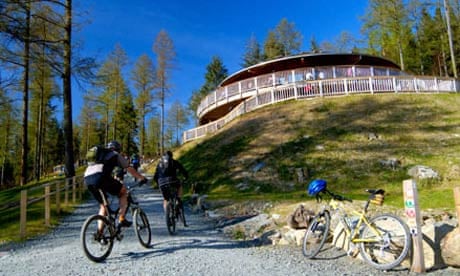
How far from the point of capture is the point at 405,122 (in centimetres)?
1447

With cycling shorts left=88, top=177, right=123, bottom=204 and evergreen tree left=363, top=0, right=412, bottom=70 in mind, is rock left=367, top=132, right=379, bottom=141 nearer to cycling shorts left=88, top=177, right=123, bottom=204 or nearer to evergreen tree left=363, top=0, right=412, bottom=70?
cycling shorts left=88, top=177, right=123, bottom=204

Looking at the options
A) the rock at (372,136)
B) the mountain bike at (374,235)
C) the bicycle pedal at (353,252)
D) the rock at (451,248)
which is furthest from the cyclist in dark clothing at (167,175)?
the rock at (372,136)

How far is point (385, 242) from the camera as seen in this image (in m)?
4.18

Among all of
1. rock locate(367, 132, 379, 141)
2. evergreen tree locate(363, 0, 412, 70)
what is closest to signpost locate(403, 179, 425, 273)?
rock locate(367, 132, 379, 141)

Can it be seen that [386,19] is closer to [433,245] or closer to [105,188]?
[433,245]

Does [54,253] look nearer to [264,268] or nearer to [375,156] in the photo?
[264,268]

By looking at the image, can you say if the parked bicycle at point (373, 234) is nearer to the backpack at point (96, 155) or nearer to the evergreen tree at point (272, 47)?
the backpack at point (96, 155)

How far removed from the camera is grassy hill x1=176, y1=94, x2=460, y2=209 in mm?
11148

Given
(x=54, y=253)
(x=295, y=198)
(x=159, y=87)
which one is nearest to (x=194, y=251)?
(x=54, y=253)

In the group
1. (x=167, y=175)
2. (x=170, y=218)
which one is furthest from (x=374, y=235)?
(x=167, y=175)

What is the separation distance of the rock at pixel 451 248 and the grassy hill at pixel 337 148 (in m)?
4.23

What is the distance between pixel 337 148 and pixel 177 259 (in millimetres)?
10196

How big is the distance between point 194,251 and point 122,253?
1.18 m

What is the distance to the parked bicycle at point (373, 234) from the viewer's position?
4117 millimetres
